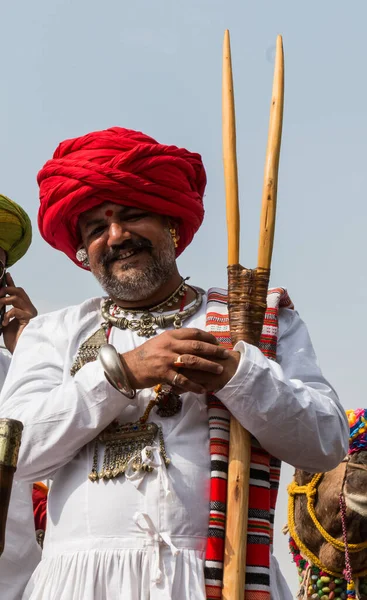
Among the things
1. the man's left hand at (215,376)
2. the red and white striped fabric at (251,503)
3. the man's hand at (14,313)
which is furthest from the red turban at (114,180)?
the man's hand at (14,313)

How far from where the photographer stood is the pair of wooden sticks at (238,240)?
3.66 meters

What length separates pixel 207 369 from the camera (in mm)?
3699

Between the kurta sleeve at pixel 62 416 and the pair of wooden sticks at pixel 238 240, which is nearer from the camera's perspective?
the pair of wooden sticks at pixel 238 240

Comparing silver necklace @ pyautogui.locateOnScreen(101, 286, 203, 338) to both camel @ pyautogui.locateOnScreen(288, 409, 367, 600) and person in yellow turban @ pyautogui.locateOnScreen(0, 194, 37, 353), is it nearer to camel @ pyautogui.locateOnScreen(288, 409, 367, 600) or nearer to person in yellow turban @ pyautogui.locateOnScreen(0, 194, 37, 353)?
person in yellow turban @ pyautogui.locateOnScreen(0, 194, 37, 353)

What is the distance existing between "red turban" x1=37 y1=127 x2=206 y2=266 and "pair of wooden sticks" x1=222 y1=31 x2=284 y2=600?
285mm

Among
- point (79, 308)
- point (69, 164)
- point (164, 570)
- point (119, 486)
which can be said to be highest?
point (69, 164)

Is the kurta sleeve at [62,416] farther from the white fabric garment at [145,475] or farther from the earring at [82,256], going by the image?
the earring at [82,256]

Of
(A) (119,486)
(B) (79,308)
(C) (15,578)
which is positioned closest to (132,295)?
(B) (79,308)

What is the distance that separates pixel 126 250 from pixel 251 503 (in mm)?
1075

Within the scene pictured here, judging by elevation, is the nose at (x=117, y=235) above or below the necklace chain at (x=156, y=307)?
above

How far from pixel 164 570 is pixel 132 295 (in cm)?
110

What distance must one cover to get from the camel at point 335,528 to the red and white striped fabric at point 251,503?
226 cm

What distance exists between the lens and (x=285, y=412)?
3.73m

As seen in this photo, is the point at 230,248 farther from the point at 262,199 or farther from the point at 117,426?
the point at 117,426
